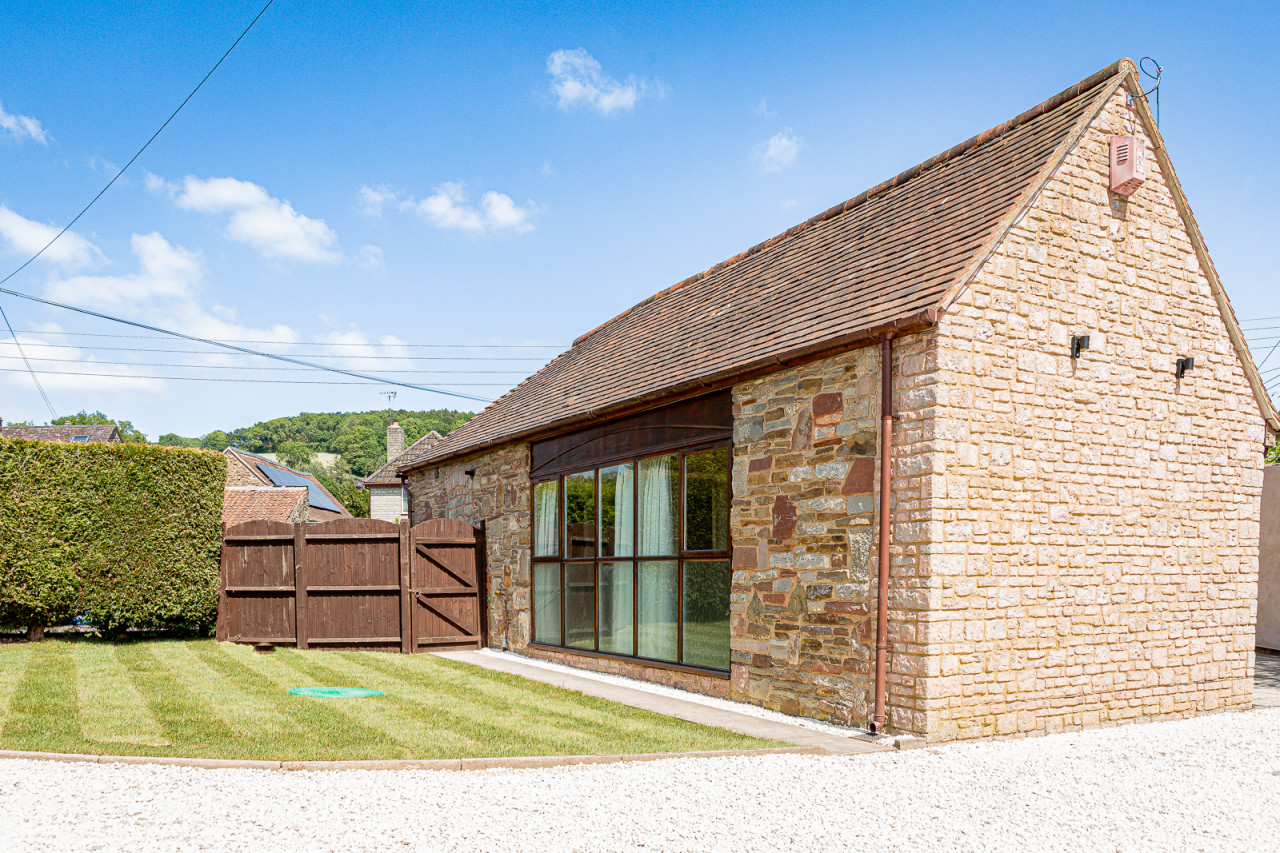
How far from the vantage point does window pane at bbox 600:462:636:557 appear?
37.9ft

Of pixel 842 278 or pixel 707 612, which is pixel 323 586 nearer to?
pixel 707 612

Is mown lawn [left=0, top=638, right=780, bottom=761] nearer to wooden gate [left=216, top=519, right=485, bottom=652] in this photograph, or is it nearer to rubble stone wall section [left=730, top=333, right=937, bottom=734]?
rubble stone wall section [left=730, top=333, right=937, bottom=734]

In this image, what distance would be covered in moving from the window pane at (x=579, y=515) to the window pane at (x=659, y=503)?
4.42 ft

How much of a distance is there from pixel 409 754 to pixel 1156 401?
8.12 m

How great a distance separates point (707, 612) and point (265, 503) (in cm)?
3056

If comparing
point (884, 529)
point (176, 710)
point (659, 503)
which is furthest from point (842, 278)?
point (176, 710)

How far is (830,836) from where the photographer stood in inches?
197

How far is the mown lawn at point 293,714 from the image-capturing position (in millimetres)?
6805

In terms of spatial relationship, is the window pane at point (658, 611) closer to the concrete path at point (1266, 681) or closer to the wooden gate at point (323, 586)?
the wooden gate at point (323, 586)

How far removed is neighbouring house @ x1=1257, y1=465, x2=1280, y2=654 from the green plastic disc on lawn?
14708 millimetres

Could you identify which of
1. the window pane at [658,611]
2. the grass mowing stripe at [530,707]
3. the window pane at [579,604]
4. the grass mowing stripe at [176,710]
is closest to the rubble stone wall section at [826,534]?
the window pane at [658,611]

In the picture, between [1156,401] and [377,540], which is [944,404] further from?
[377,540]

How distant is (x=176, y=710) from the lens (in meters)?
8.21

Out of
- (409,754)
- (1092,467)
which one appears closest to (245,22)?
(409,754)
